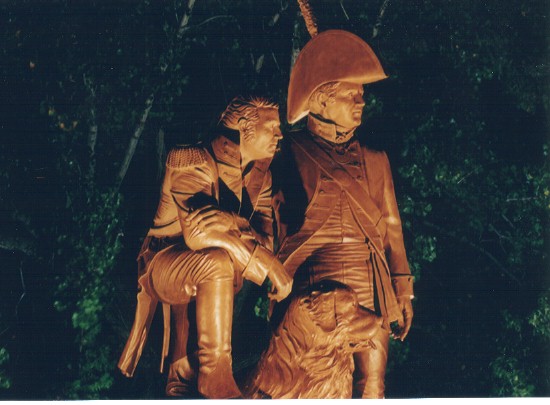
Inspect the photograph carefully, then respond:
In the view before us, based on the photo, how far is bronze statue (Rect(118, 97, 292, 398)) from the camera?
348 inches

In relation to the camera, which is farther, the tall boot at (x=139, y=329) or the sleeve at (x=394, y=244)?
the sleeve at (x=394, y=244)

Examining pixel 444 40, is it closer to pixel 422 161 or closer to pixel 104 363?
pixel 422 161

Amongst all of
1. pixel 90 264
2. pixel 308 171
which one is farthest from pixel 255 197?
pixel 90 264

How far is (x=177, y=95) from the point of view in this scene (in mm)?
11625

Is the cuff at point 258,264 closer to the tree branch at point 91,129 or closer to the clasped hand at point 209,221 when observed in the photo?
the clasped hand at point 209,221

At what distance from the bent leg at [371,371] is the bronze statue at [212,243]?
0.85m

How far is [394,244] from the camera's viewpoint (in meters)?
9.59

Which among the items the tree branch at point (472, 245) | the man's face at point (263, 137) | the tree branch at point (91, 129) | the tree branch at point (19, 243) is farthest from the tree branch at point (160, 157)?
the tree branch at point (472, 245)

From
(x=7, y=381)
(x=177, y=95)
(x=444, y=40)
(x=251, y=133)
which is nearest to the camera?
(x=251, y=133)

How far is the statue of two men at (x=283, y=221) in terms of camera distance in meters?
8.86

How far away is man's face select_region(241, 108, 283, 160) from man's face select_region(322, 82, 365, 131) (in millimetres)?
471

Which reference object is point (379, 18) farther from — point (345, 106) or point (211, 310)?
point (211, 310)

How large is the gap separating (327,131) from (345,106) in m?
0.25

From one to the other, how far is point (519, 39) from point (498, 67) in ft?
1.58
